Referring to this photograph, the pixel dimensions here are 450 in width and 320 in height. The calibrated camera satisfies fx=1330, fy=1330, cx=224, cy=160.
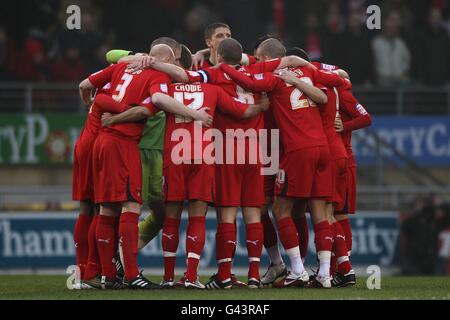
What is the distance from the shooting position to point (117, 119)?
38.9 feet

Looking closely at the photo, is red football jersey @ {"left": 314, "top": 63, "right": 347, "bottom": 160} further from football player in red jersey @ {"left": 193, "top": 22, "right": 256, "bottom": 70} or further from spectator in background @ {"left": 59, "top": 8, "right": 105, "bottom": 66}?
spectator in background @ {"left": 59, "top": 8, "right": 105, "bottom": 66}

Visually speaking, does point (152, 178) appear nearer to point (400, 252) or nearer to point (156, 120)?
point (156, 120)

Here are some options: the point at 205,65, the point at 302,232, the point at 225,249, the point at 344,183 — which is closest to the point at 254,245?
the point at 225,249

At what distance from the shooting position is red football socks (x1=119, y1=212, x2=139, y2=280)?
11711mm

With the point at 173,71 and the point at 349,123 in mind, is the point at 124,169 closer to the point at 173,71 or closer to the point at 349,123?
the point at 173,71

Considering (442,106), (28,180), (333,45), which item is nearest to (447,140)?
(442,106)

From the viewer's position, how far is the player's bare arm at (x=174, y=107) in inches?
459

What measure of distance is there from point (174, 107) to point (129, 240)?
1.24 m

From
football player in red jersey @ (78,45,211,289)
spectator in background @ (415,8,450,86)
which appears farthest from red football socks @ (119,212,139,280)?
spectator in background @ (415,8,450,86)

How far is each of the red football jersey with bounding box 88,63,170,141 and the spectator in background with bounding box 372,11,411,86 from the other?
9867mm

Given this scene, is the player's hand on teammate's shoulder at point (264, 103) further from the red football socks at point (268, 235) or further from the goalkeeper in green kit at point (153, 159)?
the red football socks at point (268, 235)

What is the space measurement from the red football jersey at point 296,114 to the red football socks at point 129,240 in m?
1.62

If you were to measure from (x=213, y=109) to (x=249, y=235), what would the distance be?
4.04ft

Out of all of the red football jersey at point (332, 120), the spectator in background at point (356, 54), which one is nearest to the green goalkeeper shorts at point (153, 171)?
the red football jersey at point (332, 120)
